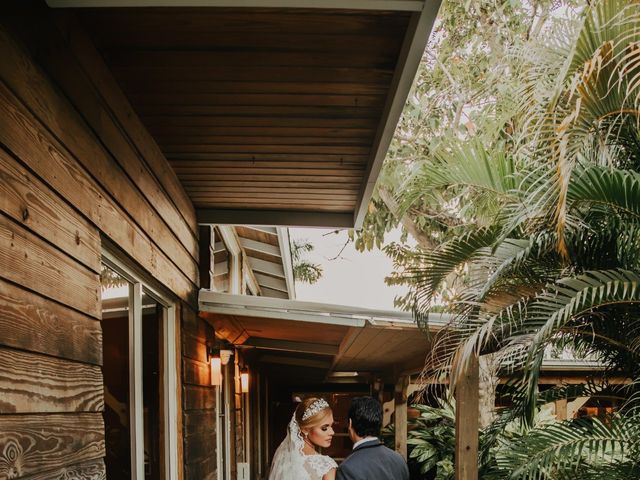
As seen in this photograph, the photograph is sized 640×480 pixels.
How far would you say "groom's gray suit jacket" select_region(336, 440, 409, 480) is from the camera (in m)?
4.16

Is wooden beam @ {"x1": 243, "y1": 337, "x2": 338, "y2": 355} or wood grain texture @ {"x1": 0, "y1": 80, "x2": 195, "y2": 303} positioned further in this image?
wooden beam @ {"x1": 243, "y1": 337, "x2": 338, "y2": 355}

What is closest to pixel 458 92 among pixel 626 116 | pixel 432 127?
pixel 432 127

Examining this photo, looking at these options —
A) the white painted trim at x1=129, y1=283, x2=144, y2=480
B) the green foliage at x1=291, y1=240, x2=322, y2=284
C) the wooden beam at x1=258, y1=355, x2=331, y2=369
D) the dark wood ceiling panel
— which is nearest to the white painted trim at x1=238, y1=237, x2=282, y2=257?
the wooden beam at x1=258, y1=355, x2=331, y2=369

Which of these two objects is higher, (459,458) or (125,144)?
(125,144)

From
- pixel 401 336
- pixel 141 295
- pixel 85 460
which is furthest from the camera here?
pixel 401 336

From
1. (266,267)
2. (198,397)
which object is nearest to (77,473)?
(198,397)

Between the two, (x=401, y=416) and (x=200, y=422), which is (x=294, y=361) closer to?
(x=401, y=416)

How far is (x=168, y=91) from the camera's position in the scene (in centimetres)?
390

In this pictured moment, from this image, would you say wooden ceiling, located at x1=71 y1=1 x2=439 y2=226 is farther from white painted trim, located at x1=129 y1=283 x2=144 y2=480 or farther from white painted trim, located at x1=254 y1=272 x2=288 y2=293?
white painted trim, located at x1=254 y1=272 x2=288 y2=293

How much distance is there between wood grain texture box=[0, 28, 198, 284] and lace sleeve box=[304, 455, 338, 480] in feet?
5.39

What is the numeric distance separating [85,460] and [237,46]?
70.1 inches

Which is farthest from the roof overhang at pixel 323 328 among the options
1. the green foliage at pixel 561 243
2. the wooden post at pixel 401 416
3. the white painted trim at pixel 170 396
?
the white painted trim at pixel 170 396

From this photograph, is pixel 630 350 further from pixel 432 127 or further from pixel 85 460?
pixel 432 127

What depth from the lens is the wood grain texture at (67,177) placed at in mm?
2408
